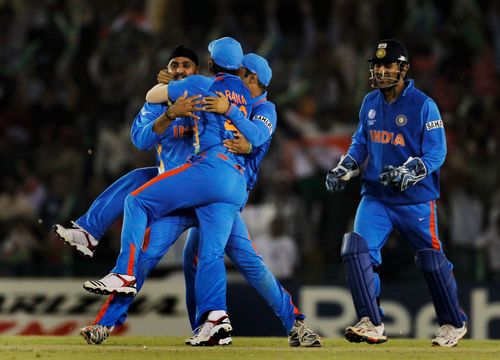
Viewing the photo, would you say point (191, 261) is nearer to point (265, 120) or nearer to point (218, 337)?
point (218, 337)

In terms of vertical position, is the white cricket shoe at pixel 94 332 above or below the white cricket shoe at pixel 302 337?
above

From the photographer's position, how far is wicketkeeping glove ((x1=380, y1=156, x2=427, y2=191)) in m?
8.54

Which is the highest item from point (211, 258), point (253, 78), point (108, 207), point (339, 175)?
point (253, 78)

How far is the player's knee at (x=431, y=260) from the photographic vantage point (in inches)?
351

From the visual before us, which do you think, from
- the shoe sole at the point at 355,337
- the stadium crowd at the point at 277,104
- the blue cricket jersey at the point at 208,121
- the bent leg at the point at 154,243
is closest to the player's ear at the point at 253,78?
the blue cricket jersey at the point at 208,121

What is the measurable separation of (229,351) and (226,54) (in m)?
2.17

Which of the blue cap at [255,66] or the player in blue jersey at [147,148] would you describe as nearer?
the player in blue jersey at [147,148]

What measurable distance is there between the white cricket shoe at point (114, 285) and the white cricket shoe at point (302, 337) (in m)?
1.33

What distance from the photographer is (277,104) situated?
1484 centimetres

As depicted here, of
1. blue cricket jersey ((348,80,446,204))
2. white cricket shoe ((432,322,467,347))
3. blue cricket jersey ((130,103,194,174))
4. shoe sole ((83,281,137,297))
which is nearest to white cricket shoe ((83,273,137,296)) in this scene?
shoe sole ((83,281,137,297))

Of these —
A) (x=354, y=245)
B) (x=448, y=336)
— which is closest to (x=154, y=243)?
(x=354, y=245)

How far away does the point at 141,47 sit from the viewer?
1523 cm

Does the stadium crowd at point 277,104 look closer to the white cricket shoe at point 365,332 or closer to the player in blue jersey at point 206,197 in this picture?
the white cricket shoe at point 365,332

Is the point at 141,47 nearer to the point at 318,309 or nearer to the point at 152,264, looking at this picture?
the point at 318,309
